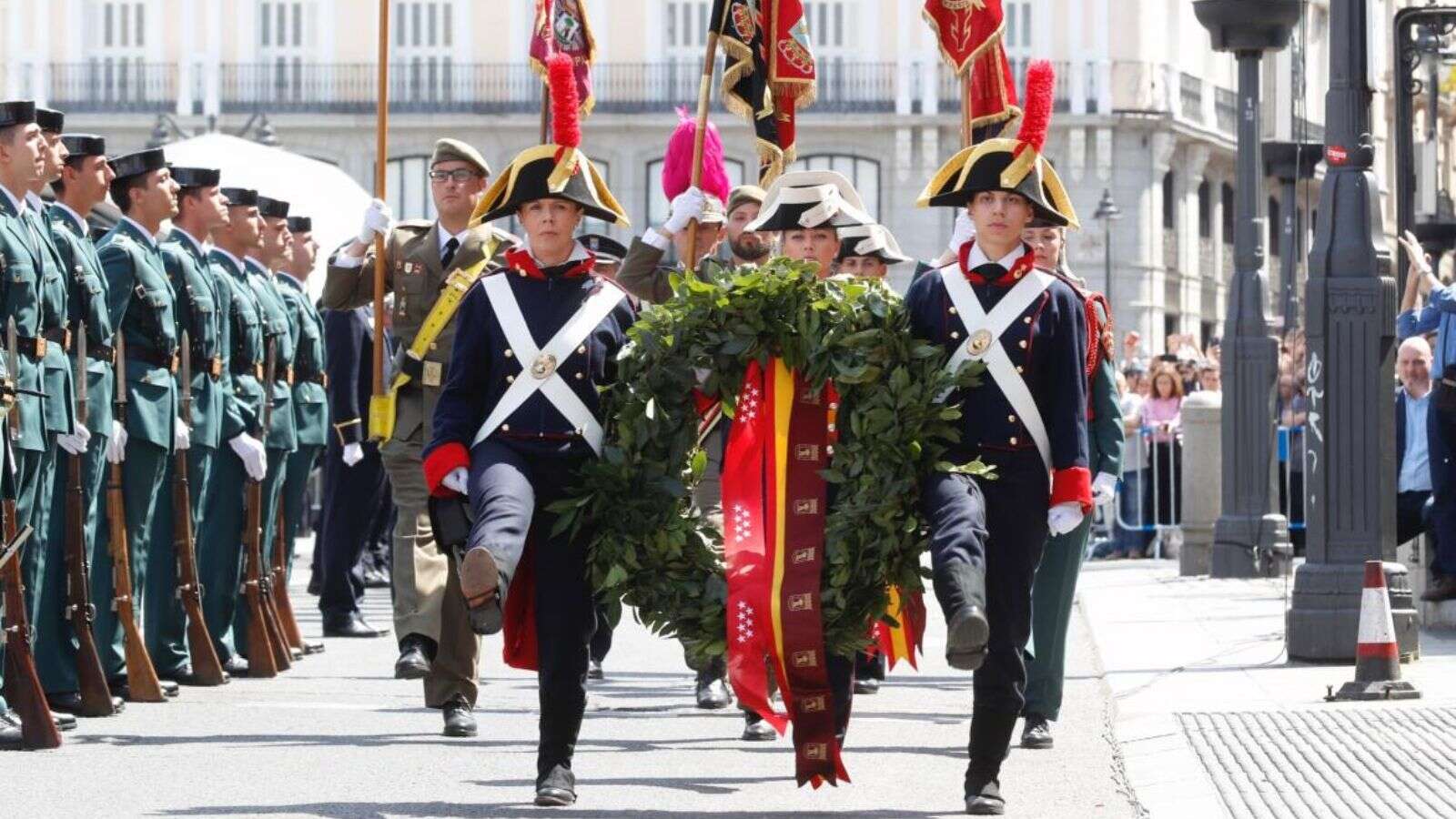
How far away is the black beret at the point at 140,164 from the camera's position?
42.3 feet

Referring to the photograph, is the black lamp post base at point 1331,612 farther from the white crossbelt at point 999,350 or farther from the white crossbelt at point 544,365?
the white crossbelt at point 544,365

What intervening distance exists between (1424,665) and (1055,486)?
481 centimetres

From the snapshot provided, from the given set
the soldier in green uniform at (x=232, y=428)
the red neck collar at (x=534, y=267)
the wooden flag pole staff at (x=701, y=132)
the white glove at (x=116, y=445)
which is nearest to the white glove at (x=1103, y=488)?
the wooden flag pole staff at (x=701, y=132)

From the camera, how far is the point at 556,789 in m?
9.43

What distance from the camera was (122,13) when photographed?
209 ft

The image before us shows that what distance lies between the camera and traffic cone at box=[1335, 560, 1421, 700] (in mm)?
12172

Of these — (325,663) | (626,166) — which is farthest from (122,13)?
(325,663)

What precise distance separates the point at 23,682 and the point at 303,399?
4.86 metres

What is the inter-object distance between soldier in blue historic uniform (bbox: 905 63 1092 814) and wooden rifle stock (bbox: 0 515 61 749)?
11.0 ft

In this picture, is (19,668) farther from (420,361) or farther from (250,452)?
(250,452)

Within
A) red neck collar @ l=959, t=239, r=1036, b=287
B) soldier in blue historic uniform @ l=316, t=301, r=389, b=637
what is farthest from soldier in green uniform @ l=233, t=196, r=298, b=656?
red neck collar @ l=959, t=239, r=1036, b=287

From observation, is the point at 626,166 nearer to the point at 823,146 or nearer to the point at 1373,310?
the point at 823,146

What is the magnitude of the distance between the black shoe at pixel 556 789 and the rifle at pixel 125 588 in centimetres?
354

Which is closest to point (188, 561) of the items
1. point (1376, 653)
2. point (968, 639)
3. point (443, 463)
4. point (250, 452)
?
point (250, 452)
